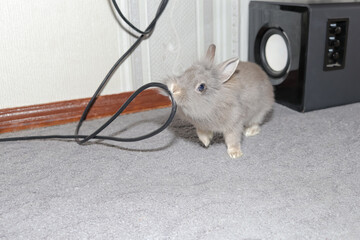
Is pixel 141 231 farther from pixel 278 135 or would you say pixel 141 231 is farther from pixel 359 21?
pixel 359 21

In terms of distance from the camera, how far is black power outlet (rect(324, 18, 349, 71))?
1.42 meters

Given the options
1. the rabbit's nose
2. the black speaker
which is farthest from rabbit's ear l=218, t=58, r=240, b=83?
the black speaker

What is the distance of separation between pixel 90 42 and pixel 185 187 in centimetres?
73

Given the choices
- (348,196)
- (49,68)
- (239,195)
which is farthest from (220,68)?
(49,68)

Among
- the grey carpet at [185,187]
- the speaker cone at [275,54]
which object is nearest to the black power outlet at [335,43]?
the speaker cone at [275,54]

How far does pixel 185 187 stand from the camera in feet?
3.13

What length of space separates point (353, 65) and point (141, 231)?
1.14m

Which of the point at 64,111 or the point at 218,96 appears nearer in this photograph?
the point at 218,96

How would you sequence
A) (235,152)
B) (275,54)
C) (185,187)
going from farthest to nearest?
(275,54)
(235,152)
(185,187)

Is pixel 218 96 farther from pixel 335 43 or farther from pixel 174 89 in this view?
pixel 335 43

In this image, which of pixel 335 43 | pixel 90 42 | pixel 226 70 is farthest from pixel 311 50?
pixel 90 42

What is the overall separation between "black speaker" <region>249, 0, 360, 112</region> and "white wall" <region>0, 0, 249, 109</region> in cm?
18

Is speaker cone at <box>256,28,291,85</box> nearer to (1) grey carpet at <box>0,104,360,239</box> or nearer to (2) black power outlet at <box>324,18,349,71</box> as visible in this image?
(2) black power outlet at <box>324,18,349,71</box>

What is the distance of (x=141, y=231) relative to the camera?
0.78 meters
